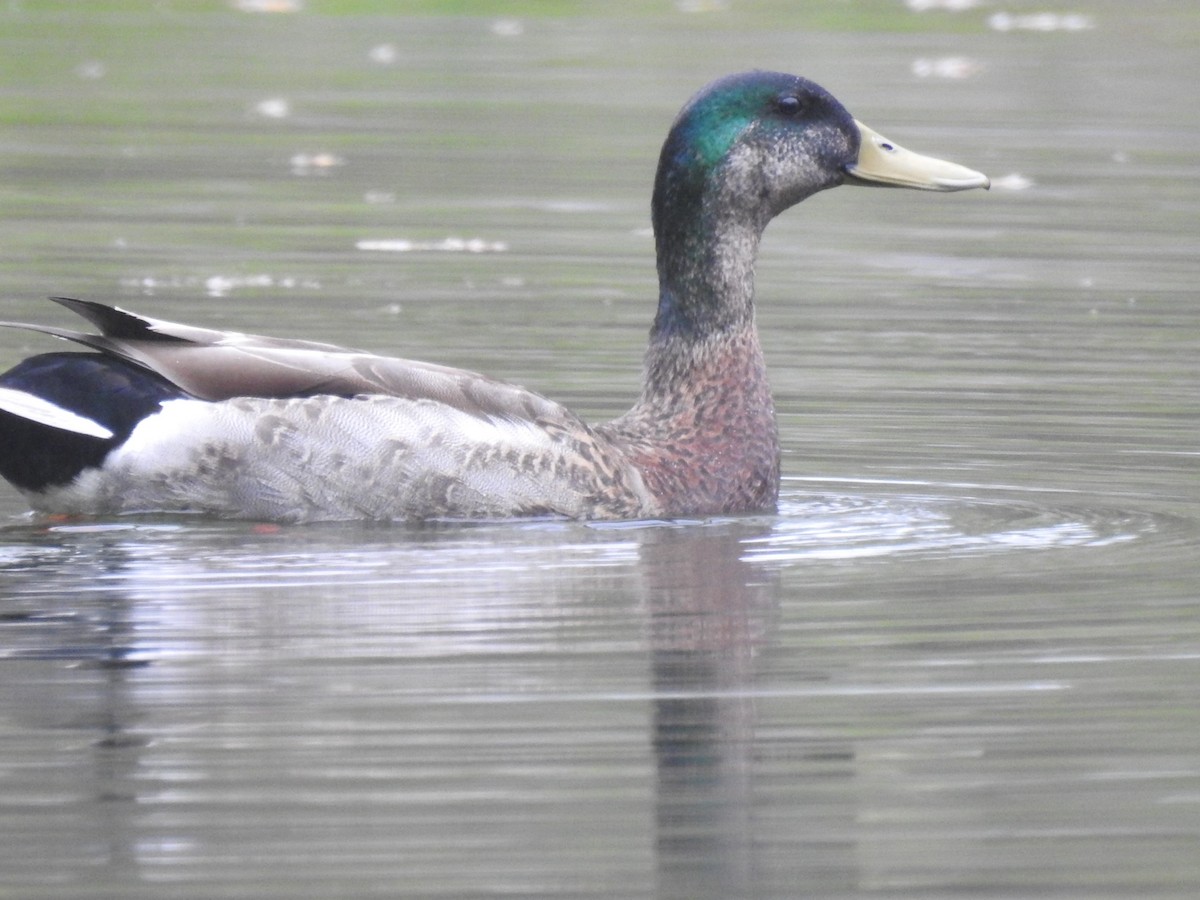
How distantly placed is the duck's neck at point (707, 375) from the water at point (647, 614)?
8.6 inches

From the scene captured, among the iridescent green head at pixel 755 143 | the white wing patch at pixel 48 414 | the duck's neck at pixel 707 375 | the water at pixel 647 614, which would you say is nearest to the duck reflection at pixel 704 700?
the water at pixel 647 614

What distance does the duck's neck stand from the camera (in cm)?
869

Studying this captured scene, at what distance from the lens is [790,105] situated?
901 centimetres

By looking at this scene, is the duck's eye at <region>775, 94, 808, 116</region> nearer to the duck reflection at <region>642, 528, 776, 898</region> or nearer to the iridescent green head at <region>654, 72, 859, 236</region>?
the iridescent green head at <region>654, 72, 859, 236</region>

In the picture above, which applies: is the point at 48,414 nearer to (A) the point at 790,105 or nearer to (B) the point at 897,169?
(A) the point at 790,105

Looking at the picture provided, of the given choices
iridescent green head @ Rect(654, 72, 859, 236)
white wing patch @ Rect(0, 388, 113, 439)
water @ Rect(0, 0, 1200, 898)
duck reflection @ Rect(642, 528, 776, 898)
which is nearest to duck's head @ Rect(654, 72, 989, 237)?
iridescent green head @ Rect(654, 72, 859, 236)

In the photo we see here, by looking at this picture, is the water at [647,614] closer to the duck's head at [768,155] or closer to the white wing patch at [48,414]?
the white wing patch at [48,414]

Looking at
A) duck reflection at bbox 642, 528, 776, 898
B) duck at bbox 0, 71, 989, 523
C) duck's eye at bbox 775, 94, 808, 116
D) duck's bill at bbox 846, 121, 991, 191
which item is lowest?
duck reflection at bbox 642, 528, 776, 898

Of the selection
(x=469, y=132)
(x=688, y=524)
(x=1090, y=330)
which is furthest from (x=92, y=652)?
(x=469, y=132)

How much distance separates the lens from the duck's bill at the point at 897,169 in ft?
29.8

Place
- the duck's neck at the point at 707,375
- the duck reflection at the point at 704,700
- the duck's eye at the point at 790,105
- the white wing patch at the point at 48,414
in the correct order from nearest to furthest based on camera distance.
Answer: the duck reflection at the point at 704,700 → the white wing patch at the point at 48,414 → the duck's neck at the point at 707,375 → the duck's eye at the point at 790,105

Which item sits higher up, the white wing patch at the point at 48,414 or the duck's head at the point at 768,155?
the duck's head at the point at 768,155

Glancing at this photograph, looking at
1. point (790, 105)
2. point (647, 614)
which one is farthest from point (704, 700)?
point (790, 105)

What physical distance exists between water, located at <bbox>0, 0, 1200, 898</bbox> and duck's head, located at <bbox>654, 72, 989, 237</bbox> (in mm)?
969
